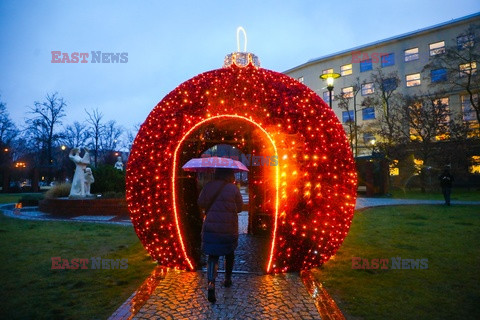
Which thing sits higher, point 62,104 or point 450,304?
point 62,104

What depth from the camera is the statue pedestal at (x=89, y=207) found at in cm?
1376

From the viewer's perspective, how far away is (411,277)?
538 centimetres

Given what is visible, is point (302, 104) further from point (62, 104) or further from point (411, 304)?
point (62, 104)

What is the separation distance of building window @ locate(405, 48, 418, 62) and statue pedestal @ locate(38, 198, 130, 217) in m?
39.4

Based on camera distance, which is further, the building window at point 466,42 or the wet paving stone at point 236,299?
the building window at point 466,42

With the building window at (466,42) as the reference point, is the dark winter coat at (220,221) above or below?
below

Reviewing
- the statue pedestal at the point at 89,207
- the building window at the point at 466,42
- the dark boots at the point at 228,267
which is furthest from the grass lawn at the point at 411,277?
the building window at the point at 466,42

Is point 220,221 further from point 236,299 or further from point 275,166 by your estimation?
point 275,166

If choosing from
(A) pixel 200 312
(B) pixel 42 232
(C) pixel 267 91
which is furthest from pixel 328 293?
(B) pixel 42 232

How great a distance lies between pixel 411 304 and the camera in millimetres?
4258

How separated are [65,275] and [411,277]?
6.42m

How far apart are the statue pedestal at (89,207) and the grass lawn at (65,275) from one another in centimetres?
384

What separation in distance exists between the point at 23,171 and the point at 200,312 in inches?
2298

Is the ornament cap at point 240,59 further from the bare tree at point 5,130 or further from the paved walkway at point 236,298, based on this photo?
the bare tree at point 5,130
